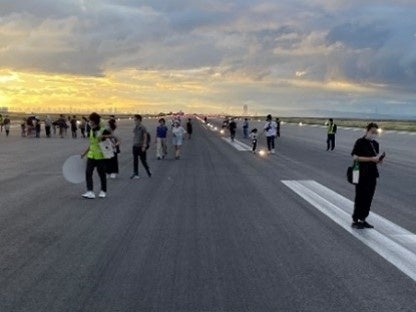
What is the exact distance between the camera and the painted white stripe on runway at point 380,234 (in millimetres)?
7766

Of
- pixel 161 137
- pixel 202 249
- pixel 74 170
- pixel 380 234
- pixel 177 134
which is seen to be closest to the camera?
pixel 202 249

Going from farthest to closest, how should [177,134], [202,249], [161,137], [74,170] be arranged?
[177,134] < [161,137] < [74,170] < [202,249]

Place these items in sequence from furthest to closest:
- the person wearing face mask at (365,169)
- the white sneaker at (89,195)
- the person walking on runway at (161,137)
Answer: the person walking on runway at (161,137), the white sneaker at (89,195), the person wearing face mask at (365,169)

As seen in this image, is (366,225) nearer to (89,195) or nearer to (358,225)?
(358,225)

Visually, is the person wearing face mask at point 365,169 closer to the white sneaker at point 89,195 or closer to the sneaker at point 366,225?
the sneaker at point 366,225

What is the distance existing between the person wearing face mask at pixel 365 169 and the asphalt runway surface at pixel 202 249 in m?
0.33

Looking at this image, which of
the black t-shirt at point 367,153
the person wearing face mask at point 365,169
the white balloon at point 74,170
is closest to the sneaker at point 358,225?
the person wearing face mask at point 365,169

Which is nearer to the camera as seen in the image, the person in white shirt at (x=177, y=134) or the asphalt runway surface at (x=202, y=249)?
the asphalt runway surface at (x=202, y=249)

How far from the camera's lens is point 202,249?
8.20 meters

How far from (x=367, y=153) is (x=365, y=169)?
26 cm

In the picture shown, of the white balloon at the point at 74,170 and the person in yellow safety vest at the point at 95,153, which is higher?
the person in yellow safety vest at the point at 95,153

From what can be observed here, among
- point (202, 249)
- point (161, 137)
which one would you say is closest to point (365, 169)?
point (202, 249)

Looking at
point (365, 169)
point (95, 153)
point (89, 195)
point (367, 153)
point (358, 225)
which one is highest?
point (367, 153)

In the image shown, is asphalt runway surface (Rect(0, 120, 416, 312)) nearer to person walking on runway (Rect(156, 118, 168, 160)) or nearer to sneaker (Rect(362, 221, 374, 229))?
sneaker (Rect(362, 221, 374, 229))
